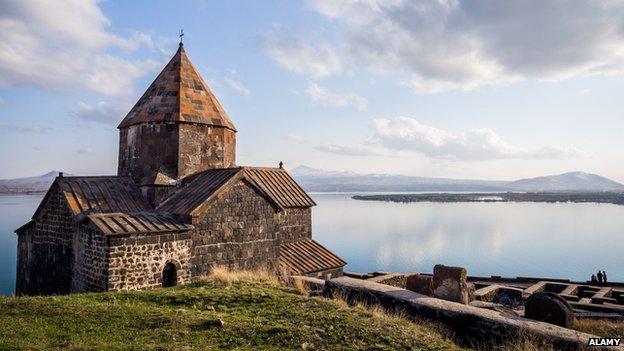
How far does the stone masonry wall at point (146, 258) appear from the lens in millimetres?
9328

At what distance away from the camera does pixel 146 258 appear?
984 cm

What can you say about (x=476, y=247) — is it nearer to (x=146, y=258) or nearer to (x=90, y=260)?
(x=146, y=258)

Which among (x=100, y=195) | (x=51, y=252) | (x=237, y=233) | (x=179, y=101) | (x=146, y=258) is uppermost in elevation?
(x=179, y=101)

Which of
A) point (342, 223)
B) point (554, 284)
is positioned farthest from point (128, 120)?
point (342, 223)

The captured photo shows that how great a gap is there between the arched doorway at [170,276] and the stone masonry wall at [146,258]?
73 mm

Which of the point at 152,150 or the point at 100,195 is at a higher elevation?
the point at 152,150

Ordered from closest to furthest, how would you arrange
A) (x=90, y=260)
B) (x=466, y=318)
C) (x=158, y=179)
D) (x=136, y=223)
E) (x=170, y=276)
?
(x=466, y=318) → (x=90, y=260) → (x=136, y=223) → (x=170, y=276) → (x=158, y=179)

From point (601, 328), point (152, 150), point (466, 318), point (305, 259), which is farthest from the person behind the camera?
point (305, 259)

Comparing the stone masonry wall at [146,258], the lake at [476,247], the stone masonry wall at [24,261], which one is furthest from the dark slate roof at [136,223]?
the lake at [476,247]

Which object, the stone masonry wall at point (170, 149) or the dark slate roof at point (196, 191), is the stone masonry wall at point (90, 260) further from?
the stone masonry wall at point (170, 149)

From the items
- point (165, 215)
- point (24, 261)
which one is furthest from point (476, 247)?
point (24, 261)

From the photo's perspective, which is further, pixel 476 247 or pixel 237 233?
pixel 476 247

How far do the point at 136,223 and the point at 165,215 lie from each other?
3.65 feet

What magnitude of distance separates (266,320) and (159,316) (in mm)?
1674
